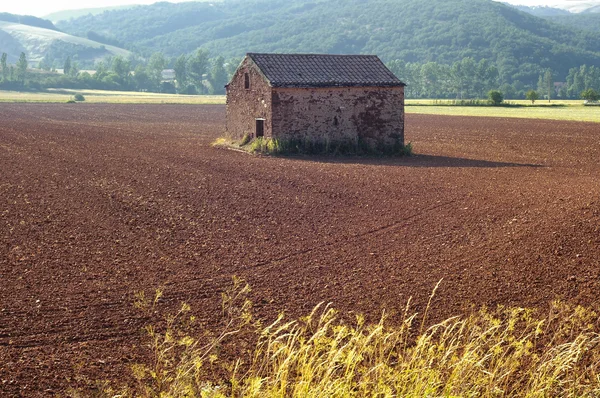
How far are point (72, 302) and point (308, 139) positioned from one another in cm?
2123

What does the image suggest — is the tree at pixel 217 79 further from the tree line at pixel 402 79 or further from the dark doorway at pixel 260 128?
the dark doorway at pixel 260 128

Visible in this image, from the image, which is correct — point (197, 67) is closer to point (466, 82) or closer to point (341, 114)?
point (466, 82)

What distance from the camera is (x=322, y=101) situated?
31.3m

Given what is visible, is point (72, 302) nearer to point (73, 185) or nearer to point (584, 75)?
point (73, 185)

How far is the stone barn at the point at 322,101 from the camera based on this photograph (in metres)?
31.0

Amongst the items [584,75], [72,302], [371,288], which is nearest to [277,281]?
[371,288]

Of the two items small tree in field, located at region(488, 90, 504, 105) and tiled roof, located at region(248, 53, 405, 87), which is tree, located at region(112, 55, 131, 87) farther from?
tiled roof, located at region(248, 53, 405, 87)

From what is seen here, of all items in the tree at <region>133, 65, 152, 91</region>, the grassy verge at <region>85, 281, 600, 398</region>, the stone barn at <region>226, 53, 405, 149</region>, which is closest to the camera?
the grassy verge at <region>85, 281, 600, 398</region>

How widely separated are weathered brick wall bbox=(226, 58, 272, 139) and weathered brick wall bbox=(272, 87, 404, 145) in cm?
66

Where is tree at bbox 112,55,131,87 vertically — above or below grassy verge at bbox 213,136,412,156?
above

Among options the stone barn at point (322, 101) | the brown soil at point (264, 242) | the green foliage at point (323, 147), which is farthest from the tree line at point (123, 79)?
the brown soil at point (264, 242)

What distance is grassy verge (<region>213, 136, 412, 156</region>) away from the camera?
31297 mm

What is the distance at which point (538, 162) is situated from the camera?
29.2 m

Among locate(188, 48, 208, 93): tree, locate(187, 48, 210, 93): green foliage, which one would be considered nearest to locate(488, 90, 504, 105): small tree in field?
locate(187, 48, 210, 93): green foliage
